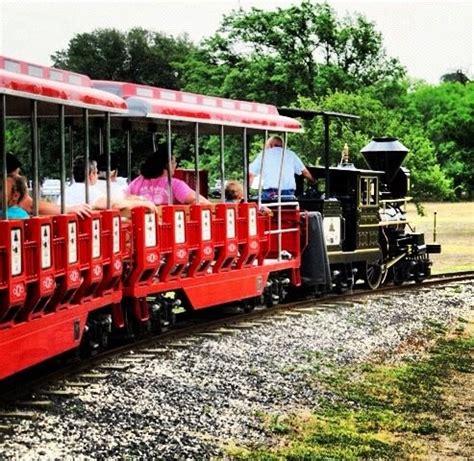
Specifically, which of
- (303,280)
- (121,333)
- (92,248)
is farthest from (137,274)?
(303,280)

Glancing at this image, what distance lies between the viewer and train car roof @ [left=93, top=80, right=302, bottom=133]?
12.7m

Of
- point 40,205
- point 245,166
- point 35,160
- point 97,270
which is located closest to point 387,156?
point 245,166

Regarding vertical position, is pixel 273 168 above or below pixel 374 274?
above

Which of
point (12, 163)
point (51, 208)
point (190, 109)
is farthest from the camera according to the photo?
point (190, 109)

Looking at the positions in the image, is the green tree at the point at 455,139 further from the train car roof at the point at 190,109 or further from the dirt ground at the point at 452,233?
the train car roof at the point at 190,109

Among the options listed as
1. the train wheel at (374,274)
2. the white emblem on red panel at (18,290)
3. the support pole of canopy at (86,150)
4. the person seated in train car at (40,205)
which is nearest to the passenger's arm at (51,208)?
the person seated in train car at (40,205)

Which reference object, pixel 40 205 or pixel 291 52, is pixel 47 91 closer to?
pixel 40 205

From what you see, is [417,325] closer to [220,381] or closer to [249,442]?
[220,381]

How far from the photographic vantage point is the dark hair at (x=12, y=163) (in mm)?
9430

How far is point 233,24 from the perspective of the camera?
58500 millimetres

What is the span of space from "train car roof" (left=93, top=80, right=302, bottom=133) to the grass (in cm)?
329

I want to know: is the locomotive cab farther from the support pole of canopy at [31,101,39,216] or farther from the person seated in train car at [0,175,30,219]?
the person seated in train car at [0,175,30,219]

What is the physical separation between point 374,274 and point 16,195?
12.1 m

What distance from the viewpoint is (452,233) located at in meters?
43.0
